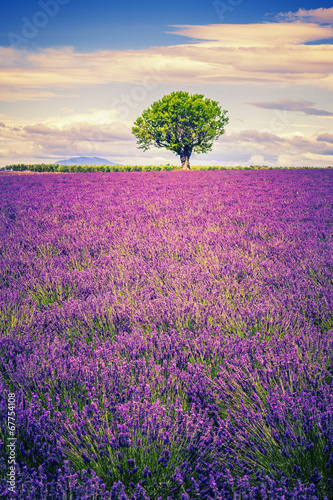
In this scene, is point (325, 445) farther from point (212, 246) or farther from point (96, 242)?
point (96, 242)

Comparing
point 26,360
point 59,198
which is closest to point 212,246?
point 26,360

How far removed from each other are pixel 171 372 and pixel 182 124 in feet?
119

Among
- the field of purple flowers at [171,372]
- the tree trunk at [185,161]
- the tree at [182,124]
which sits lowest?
the field of purple flowers at [171,372]

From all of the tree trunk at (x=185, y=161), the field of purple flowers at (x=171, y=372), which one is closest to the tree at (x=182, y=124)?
the tree trunk at (x=185, y=161)

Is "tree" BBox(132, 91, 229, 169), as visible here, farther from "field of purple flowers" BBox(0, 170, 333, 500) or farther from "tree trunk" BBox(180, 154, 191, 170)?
"field of purple flowers" BBox(0, 170, 333, 500)

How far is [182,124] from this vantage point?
3528 centimetres

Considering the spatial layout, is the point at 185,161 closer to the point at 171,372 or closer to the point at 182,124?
the point at 182,124

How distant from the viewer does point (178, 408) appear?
147cm

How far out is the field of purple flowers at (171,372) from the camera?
1.24 m

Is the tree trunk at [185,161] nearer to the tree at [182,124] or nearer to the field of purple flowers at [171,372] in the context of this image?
the tree at [182,124]

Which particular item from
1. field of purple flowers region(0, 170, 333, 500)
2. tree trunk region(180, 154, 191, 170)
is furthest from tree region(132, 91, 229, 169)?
field of purple flowers region(0, 170, 333, 500)

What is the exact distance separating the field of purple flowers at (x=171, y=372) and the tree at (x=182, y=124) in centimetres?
3344

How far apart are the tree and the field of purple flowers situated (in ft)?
110

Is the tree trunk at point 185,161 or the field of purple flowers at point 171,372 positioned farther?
the tree trunk at point 185,161
